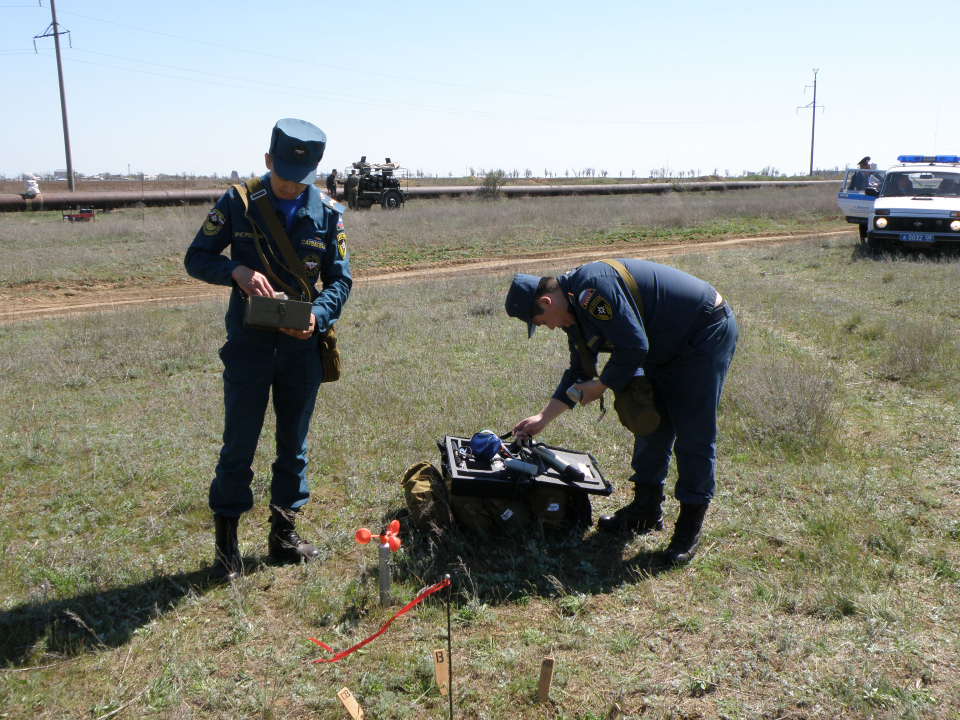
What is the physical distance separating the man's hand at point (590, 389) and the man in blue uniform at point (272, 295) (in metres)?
1.23

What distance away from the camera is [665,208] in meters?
26.7

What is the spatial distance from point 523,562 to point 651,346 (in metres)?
1.26

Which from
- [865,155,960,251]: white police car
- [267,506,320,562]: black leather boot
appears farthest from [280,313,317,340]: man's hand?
[865,155,960,251]: white police car

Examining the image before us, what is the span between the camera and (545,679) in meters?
2.62

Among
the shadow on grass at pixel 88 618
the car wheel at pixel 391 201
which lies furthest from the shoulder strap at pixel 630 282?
the car wheel at pixel 391 201

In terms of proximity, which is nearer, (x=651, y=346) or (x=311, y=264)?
(x=311, y=264)

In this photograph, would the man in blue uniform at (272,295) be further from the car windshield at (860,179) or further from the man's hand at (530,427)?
the car windshield at (860,179)

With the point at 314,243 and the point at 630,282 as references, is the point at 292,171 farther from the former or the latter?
the point at 630,282

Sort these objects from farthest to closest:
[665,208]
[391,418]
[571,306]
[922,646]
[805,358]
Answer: [665,208], [805,358], [391,418], [571,306], [922,646]

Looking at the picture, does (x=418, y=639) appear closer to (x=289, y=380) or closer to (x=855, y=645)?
(x=289, y=380)

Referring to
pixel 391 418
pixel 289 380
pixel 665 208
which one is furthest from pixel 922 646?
pixel 665 208

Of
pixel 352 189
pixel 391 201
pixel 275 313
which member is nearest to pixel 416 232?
pixel 391 201

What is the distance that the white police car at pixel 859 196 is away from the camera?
17344mm

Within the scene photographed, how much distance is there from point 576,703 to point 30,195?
103 feet
